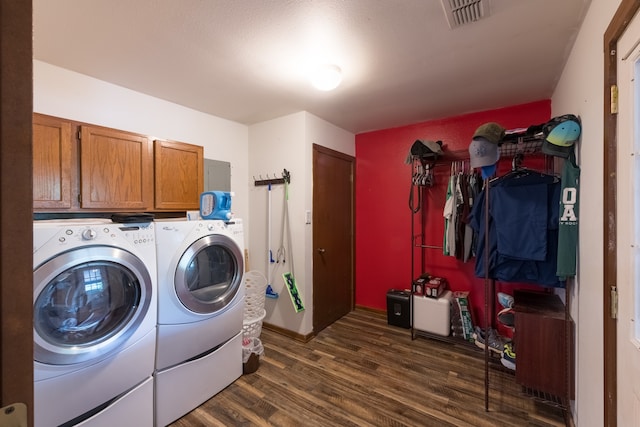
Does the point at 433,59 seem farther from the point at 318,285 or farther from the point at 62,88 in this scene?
the point at 62,88

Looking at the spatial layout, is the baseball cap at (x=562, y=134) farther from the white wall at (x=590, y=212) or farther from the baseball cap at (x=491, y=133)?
the baseball cap at (x=491, y=133)

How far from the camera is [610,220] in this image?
1.08m

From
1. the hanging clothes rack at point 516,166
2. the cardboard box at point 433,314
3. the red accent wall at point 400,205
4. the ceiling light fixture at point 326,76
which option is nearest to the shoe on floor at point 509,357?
the hanging clothes rack at point 516,166

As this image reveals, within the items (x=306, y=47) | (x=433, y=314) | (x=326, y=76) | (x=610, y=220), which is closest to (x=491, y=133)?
(x=610, y=220)

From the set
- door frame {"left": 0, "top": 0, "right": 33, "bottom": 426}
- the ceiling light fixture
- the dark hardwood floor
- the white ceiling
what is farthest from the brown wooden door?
door frame {"left": 0, "top": 0, "right": 33, "bottom": 426}

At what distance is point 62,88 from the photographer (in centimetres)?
193

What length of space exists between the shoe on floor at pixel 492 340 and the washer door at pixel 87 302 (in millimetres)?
2726

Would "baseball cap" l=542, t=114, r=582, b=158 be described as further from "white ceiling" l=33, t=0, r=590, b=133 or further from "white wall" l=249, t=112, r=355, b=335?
"white wall" l=249, t=112, r=355, b=335

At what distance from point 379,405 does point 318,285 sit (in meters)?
1.33

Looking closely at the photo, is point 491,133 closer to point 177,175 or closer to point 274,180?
point 274,180

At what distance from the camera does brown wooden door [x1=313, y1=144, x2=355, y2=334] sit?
9.93ft

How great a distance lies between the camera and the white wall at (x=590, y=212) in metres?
1.20

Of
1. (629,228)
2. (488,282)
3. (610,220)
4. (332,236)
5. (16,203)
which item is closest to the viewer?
(16,203)

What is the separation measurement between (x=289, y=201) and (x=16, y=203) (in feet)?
8.44
